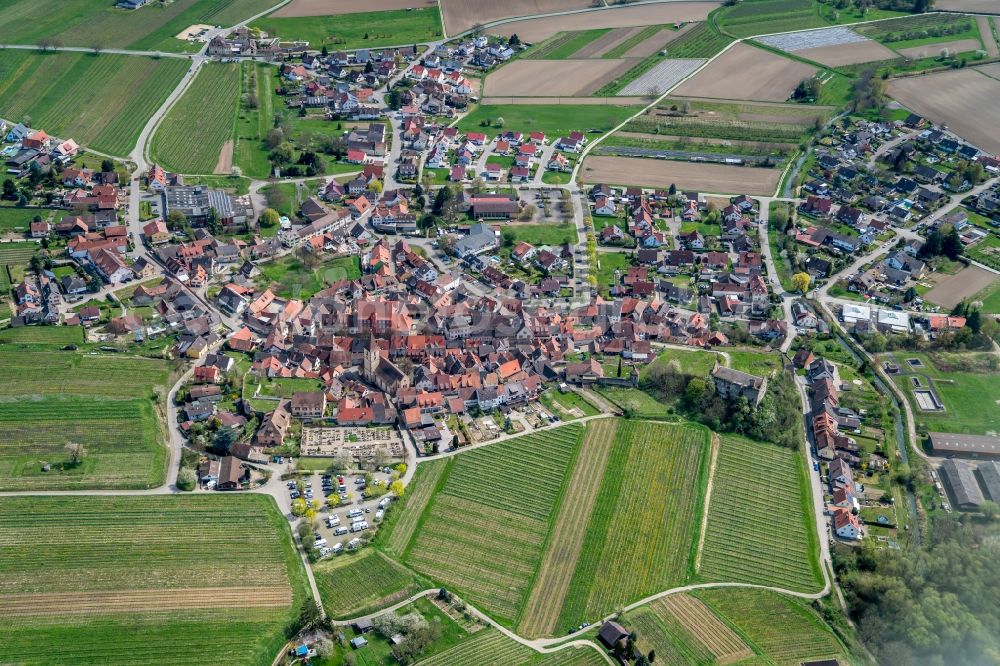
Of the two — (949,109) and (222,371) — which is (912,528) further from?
(949,109)

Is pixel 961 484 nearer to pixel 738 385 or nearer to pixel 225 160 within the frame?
pixel 738 385

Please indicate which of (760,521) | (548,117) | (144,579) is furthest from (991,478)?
(548,117)

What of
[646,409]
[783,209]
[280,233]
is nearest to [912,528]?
[646,409]

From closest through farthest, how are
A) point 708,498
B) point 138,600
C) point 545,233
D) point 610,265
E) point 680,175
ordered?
point 138,600, point 708,498, point 610,265, point 545,233, point 680,175

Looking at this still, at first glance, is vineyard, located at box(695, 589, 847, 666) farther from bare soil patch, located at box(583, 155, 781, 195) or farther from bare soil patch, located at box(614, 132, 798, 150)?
bare soil patch, located at box(614, 132, 798, 150)

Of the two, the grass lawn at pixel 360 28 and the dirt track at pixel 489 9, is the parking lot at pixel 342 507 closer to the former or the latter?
the grass lawn at pixel 360 28

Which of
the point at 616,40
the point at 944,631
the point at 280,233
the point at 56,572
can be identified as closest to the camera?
the point at 944,631

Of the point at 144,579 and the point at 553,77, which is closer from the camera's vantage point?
the point at 144,579
